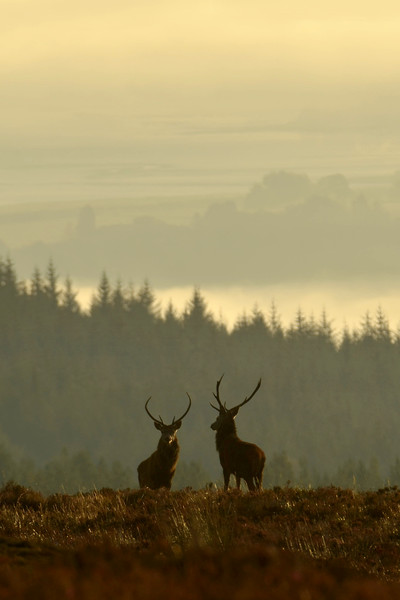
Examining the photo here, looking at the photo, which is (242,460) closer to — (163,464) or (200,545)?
(163,464)

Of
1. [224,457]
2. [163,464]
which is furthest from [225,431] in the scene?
[163,464]

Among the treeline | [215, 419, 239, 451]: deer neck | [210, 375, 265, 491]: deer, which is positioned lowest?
the treeline

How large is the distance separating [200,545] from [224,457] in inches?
360

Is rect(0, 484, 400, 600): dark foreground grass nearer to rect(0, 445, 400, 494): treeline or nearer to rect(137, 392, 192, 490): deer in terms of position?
rect(137, 392, 192, 490): deer

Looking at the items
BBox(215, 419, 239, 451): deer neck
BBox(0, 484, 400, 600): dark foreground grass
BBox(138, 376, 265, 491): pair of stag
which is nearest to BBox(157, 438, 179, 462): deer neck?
BBox(138, 376, 265, 491): pair of stag

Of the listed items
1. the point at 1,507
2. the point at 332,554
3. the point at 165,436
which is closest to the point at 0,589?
the point at 332,554

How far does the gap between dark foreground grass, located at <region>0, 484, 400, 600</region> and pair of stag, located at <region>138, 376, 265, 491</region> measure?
1.69m

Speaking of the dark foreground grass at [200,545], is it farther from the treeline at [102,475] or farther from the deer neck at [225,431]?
the treeline at [102,475]

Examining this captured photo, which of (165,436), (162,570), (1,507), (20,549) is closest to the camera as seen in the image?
(162,570)

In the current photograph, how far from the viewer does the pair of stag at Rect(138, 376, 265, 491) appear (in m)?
17.4

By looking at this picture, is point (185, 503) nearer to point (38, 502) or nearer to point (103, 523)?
point (103, 523)

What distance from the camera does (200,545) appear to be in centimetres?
866

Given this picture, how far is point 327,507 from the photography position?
1389 centimetres

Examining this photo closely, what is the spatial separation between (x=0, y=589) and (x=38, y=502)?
36.8ft
